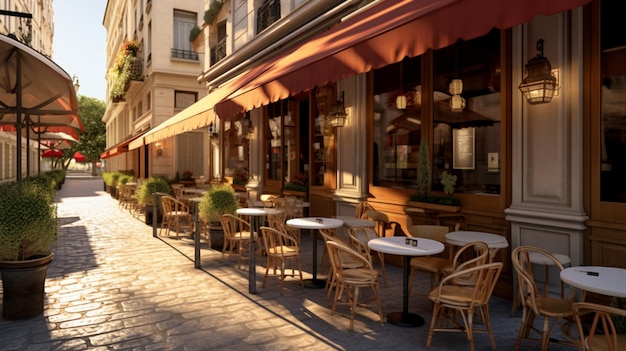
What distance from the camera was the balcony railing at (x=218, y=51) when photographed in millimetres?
15405

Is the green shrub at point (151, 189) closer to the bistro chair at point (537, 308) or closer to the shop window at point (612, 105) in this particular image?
the bistro chair at point (537, 308)

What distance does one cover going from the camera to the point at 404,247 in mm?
4180

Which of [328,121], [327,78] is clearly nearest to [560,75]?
[327,78]

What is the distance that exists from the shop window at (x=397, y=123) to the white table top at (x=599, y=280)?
3701mm

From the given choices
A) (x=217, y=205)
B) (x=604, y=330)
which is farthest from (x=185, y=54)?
(x=604, y=330)

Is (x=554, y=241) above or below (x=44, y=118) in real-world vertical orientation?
below

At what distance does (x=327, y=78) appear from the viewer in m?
4.28

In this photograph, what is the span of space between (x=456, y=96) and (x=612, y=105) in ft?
7.21

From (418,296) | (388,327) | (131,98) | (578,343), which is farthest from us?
(131,98)

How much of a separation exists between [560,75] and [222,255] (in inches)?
220

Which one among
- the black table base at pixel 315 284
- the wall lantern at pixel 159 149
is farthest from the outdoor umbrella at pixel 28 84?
the wall lantern at pixel 159 149

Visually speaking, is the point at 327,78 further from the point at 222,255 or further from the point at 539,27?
the point at 222,255

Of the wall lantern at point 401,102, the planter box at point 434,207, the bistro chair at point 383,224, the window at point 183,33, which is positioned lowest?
the bistro chair at point 383,224

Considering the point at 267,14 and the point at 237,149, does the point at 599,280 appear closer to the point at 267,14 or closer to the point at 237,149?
the point at 267,14
